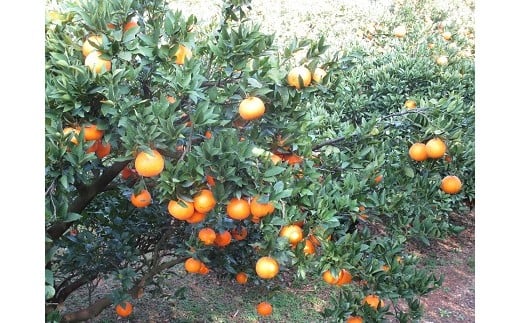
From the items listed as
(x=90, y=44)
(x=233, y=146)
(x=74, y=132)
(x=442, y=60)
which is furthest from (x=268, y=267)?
(x=442, y=60)

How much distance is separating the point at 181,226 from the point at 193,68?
0.98 meters

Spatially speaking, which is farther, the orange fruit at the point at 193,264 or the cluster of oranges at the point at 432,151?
the orange fruit at the point at 193,264

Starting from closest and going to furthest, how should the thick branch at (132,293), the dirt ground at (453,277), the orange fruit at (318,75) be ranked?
the orange fruit at (318,75)
the thick branch at (132,293)
the dirt ground at (453,277)

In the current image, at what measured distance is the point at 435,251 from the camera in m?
4.28

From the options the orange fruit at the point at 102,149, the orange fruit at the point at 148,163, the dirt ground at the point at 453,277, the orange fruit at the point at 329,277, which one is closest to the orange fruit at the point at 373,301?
the orange fruit at the point at 329,277

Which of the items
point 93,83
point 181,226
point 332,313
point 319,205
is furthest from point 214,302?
point 93,83

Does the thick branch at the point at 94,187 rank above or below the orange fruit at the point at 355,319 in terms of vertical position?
above

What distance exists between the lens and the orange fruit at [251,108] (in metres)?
1.33

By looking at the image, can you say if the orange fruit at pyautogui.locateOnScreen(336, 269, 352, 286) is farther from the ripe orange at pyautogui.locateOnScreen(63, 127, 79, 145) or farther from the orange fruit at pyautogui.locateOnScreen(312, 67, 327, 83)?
the ripe orange at pyautogui.locateOnScreen(63, 127, 79, 145)

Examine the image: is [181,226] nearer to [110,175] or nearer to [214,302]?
[110,175]

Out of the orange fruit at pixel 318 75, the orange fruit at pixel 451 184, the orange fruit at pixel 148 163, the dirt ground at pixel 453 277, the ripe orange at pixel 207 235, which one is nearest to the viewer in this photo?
the orange fruit at pixel 148 163

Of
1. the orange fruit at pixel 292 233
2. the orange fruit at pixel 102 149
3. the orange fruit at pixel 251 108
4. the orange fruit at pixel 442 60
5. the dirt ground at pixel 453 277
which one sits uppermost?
the orange fruit at pixel 251 108

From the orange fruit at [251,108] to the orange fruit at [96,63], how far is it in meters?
0.37

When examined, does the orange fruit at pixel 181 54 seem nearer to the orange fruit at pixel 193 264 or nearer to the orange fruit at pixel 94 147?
the orange fruit at pixel 94 147
